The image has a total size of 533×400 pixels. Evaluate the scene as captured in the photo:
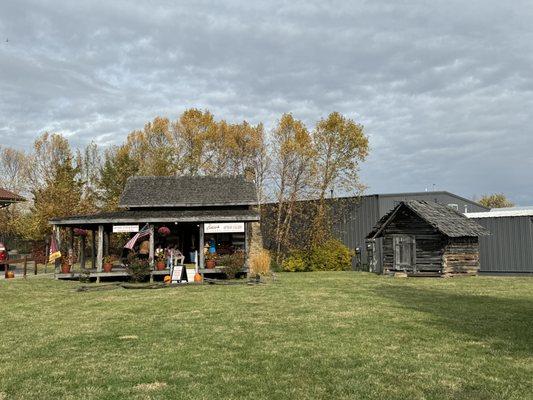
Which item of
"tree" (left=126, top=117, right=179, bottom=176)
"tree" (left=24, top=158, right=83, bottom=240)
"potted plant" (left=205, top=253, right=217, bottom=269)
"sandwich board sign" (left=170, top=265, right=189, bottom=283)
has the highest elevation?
"tree" (left=126, top=117, right=179, bottom=176)

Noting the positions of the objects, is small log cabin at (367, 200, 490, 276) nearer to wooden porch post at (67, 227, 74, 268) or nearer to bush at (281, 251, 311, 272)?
bush at (281, 251, 311, 272)

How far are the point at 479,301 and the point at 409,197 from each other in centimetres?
2081

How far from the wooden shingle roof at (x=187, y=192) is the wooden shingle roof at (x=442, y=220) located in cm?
782

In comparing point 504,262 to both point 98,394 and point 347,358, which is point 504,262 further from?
point 98,394

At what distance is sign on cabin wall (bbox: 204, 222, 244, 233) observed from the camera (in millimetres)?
23234

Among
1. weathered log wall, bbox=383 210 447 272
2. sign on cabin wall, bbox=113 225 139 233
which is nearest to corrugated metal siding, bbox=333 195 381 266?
weathered log wall, bbox=383 210 447 272

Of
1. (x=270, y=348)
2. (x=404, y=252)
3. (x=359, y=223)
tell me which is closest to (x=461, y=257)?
(x=404, y=252)

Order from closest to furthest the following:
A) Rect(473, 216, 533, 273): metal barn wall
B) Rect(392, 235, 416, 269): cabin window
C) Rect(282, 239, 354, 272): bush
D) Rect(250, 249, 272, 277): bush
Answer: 1. Rect(250, 249, 272, 277): bush
2. Rect(473, 216, 533, 273): metal barn wall
3. Rect(392, 235, 416, 269): cabin window
4. Rect(282, 239, 354, 272): bush

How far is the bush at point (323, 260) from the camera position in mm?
33031

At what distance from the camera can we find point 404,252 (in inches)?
1083

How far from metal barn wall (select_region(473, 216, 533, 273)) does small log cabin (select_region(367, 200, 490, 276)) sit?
1075 millimetres

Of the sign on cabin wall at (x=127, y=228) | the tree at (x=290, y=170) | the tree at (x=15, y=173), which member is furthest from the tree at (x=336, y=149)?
the tree at (x=15, y=173)

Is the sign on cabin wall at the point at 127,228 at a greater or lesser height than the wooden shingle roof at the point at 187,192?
lesser

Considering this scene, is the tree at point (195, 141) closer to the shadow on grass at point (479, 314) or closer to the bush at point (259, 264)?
the bush at point (259, 264)
